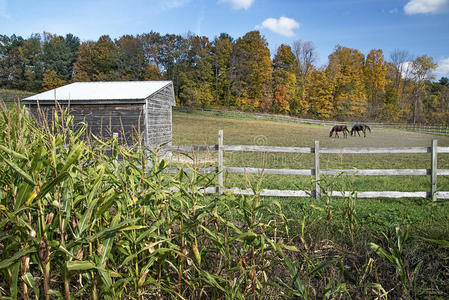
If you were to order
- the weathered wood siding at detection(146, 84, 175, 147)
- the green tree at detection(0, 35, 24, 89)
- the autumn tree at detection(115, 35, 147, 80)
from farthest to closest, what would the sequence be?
the green tree at detection(0, 35, 24, 89) < the autumn tree at detection(115, 35, 147, 80) < the weathered wood siding at detection(146, 84, 175, 147)

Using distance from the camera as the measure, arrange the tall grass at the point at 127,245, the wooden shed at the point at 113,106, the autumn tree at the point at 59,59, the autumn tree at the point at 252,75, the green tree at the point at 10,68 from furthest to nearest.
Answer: the green tree at the point at 10,68, the autumn tree at the point at 59,59, the autumn tree at the point at 252,75, the wooden shed at the point at 113,106, the tall grass at the point at 127,245

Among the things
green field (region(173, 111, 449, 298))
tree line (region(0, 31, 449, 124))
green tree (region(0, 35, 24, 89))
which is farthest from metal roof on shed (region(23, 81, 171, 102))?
green tree (region(0, 35, 24, 89))

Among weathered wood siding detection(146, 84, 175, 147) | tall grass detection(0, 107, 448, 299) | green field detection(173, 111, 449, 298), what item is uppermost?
weathered wood siding detection(146, 84, 175, 147)

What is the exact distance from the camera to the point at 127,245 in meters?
1.50

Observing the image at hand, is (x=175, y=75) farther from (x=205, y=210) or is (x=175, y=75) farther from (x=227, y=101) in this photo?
(x=205, y=210)

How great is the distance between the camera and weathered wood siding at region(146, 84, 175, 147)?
14523 millimetres

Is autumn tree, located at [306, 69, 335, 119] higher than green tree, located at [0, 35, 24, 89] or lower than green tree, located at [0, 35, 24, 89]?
lower

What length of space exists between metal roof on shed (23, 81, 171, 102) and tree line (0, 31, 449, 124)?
1155 inches

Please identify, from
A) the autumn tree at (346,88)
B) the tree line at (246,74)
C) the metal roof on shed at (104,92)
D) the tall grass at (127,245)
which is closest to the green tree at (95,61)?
the tree line at (246,74)

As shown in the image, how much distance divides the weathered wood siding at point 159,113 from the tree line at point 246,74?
28.8 m

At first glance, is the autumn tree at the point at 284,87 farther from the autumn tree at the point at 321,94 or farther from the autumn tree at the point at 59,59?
the autumn tree at the point at 59,59

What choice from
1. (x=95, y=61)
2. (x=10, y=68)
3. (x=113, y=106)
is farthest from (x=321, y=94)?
(x=10, y=68)

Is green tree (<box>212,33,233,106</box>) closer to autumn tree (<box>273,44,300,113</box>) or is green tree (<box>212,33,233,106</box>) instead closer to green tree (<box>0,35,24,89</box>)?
autumn tree (<box>273,44,300,113</box>)

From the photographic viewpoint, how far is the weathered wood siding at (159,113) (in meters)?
14.5
